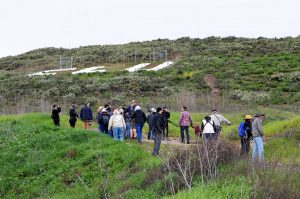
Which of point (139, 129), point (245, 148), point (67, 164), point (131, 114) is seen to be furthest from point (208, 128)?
point (131, 114)

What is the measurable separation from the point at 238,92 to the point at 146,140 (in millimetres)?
21459

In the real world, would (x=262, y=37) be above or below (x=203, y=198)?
above

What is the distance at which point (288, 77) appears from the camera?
4925cm

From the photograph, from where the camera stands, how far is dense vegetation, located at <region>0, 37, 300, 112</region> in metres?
43.0

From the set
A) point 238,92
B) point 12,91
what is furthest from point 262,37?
point 12,91

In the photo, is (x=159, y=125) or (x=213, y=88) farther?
(x=213, y=88)

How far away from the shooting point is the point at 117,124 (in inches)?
847

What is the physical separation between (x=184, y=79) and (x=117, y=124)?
31.6 metres

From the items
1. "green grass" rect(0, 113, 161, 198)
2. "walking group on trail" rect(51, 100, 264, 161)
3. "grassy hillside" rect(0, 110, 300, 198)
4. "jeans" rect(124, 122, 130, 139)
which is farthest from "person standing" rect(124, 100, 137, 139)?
"green grass" rect(0, 113, 161, 198)

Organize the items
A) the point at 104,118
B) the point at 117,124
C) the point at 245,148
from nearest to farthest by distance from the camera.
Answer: the point at 245,148 < the point at 117,124 < the point at 104,118

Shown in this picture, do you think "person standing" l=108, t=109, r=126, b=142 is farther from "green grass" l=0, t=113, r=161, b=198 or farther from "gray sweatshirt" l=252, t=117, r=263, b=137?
"gray sweatshirt" l=252, t=117, r=263, b=137

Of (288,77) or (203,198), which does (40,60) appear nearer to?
(288,77)

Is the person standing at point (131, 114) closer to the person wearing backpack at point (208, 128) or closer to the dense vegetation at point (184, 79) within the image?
the person wearing backpack at point (208, 128)

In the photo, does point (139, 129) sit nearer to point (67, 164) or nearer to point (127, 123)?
point (127, 123)
